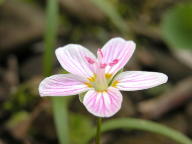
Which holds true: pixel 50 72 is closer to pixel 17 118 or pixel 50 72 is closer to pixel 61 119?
pixel 61 119

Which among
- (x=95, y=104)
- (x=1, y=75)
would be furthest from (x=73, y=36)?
(x=95, y=104)

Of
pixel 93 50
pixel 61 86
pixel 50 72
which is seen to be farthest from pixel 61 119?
pixel 93 50

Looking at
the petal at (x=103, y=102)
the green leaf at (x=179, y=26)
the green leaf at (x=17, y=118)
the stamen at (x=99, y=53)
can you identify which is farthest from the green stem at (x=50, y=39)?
the green leaf at (x=179, y=26)

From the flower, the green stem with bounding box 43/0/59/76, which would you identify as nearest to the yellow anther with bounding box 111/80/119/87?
the flower

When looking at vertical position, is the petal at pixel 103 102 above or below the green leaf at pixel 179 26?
above

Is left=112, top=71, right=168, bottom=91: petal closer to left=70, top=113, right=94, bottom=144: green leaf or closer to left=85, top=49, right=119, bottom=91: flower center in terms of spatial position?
left=85, top=49, right=119, bottom=91: flower center

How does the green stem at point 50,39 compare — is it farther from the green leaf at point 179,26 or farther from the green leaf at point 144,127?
the green leaf at point 179,26

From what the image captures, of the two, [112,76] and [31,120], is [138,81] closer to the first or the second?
[112,76]
